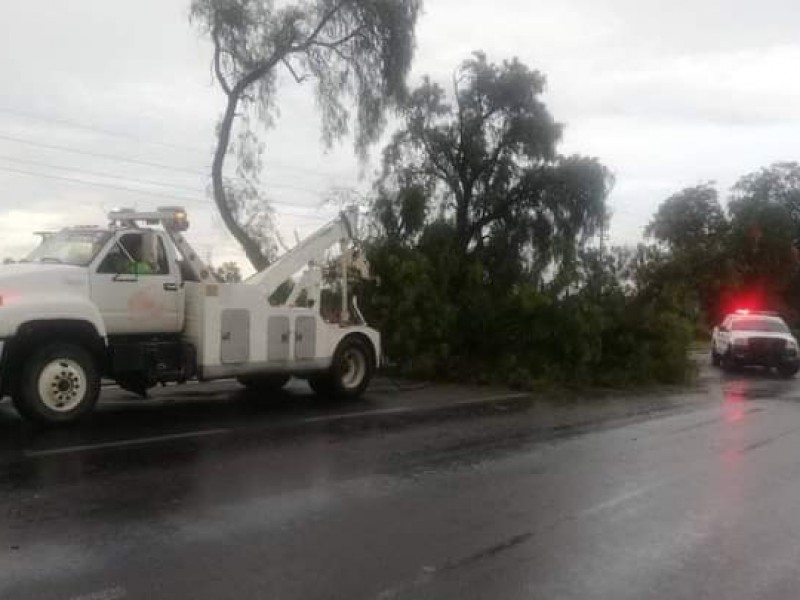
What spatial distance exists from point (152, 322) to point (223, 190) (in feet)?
39.2

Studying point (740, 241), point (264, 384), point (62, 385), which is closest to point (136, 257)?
point (62, 385)

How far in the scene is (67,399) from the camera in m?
10.8

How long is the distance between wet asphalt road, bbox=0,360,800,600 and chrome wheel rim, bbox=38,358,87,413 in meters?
0.42

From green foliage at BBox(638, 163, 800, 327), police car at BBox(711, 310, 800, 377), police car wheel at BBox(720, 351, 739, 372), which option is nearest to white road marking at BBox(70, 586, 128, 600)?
police car at BBox(711, 310, 800, 377)

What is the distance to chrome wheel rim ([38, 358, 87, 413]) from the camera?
10.6 m

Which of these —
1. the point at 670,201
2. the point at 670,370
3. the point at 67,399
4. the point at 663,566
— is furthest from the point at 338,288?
the point at 670,201

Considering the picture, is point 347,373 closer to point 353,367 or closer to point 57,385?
point 353,367

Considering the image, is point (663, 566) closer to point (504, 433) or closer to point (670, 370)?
point (504, 433)

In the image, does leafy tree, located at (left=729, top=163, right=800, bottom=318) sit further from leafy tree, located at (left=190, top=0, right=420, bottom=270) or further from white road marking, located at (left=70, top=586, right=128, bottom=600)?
white road marking, located at (left=70, top=586, right=128, bottom=600)

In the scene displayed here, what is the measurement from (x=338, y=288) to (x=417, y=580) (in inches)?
417

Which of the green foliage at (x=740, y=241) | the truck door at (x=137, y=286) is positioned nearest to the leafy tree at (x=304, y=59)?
the truck door at (x=137, y=286)

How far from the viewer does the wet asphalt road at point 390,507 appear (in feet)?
18.0

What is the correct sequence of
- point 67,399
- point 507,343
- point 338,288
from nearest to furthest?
point 67,399
point 338,288
point 507,343

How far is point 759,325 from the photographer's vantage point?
89.9ft
